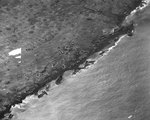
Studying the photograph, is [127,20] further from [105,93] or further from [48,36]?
[105,93]

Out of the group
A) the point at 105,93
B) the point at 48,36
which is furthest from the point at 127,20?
the point at 105,93

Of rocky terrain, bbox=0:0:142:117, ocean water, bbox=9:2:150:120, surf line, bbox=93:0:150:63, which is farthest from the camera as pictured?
surf line, bbox=93:0:150:63

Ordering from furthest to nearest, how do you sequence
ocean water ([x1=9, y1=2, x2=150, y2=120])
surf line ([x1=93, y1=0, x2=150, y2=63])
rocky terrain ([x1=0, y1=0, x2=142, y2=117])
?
surf line ([x1=93, y1=0, x2=150, y2=63])
rocky terrain ([x1=0, y1=0, x2=142, y2=117])
ocean water ([x1=9, y1=2, x2=150, y2=120])

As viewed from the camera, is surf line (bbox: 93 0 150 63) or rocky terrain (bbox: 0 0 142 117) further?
surf line (bbox: 93 0 150 63)

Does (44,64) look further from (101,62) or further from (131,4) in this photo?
(131,4)

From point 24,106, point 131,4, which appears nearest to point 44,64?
point 24,106

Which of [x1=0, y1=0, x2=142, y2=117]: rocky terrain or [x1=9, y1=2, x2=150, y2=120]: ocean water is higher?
[x1=0, y1=0, x2=142, y2=117]: rocky terrain
